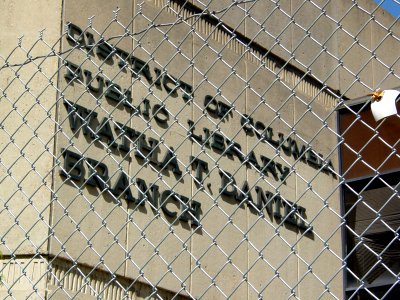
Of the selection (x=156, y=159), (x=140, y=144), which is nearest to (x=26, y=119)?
(x=140, y=144)

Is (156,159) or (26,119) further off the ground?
(156,159)

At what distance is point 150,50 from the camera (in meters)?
7.56

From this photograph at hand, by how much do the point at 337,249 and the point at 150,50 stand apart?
2.74 m

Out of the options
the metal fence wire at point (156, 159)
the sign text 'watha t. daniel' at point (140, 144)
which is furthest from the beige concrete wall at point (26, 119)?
the sign text 'watha t. daniel' at point (140, 144)

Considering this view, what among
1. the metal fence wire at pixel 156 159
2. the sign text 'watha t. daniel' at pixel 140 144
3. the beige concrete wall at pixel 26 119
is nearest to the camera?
the metal fence wire at pixel 156 159

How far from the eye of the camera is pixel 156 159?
7145 mm

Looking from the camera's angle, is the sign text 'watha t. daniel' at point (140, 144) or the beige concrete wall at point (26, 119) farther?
the sign text 'watha t. daniel' at point (140, 144)

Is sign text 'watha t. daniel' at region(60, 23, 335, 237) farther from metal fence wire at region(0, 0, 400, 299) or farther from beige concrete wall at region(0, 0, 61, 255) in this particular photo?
beige concrete wall at region(0, 0, 61, 255)

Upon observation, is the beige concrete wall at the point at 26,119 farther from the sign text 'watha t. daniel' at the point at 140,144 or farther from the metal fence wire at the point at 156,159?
the sign text 'watha t. daniel' at the point at 140,144

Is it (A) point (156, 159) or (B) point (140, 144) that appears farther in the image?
(A) point (156, 159)

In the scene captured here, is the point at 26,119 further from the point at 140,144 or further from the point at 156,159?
the point at 156,159

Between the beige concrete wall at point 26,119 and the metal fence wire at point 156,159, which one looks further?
the beige concrete wall at point 26,119

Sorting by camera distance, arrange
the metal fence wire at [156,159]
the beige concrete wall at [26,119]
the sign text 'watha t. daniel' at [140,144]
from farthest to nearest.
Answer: the sign text 'watha t. daniel' at [140,144] → the beige concrete wall at [26,119] → the metal fence wire at [156,159]

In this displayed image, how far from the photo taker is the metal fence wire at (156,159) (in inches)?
233
